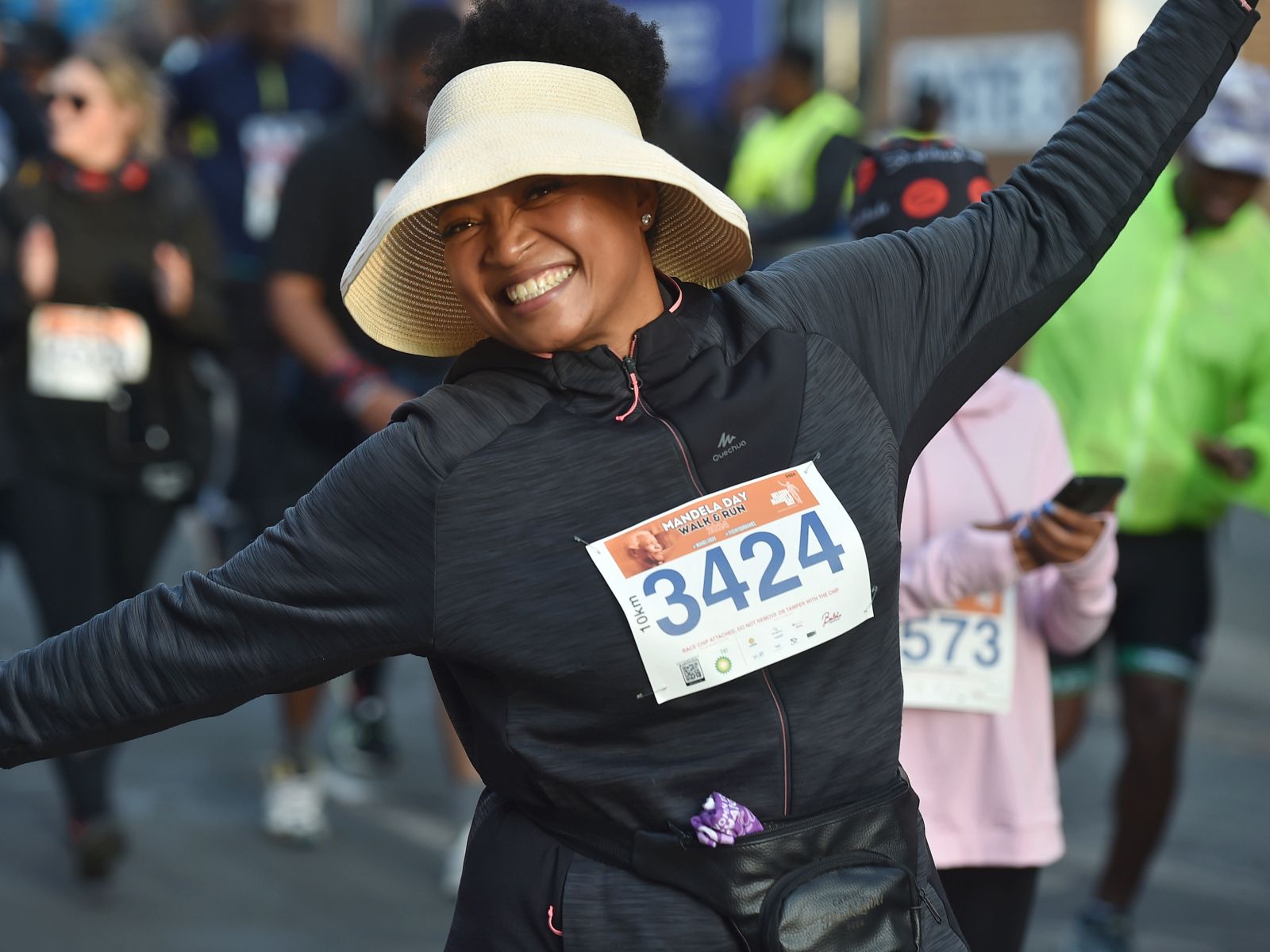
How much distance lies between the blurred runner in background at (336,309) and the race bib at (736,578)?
9.99 ft

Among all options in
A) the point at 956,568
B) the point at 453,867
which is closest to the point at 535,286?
the point at 956,568

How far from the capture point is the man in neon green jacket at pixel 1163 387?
4.62 meters

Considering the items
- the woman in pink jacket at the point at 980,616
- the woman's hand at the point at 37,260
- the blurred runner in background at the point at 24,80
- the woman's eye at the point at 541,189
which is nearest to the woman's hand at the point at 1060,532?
the woman in pink jacket at the point at 980,616

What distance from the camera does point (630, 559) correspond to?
6.95 feet

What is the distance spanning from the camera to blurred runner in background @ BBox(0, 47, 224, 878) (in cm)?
532

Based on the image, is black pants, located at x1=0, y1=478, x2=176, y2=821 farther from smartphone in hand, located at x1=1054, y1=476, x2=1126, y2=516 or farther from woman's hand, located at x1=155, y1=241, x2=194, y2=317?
smartphone in hand, located at x1=1054, y1=476, x2=1126, y2=516

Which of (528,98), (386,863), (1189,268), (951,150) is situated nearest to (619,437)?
(528,98)

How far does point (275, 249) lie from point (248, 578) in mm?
3499

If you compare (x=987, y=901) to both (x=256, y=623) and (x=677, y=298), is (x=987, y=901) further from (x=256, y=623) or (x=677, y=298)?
(x=256, y=623)

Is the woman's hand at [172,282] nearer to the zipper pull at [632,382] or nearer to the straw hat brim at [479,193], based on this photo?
the straw hat brim at [479,193]

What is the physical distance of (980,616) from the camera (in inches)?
129

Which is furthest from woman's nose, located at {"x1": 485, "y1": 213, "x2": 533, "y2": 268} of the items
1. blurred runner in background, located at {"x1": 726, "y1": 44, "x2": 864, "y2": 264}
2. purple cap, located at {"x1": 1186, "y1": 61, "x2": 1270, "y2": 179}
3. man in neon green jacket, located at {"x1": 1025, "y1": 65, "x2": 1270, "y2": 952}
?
blurred runner in background, located at {"x1": 726, "y1": 44, "x2": 864, "y2": 264}

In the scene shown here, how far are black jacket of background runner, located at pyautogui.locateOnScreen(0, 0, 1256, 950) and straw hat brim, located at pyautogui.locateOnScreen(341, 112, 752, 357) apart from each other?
0.12 meters

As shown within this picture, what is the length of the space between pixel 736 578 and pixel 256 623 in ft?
1.81
